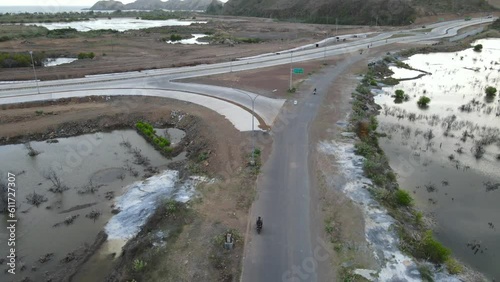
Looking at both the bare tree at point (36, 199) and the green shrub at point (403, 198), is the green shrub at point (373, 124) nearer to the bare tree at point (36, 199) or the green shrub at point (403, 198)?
the green shrub at point (403, 198)

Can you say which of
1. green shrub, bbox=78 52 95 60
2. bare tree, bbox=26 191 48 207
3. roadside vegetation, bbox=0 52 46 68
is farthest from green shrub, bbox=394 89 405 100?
roadside vegetation, bbox=0 52 46 68

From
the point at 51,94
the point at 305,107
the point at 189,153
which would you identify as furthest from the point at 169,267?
the point at 51,94

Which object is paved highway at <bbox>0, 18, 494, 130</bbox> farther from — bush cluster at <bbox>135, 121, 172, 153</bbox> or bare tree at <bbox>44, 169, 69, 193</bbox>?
bare tree at <bbox>44, 169, 69, 193</bbox>

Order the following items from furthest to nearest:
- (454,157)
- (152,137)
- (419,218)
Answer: (152,137), (454,157), (419,218)

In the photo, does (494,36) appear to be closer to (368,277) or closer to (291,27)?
(291,27)

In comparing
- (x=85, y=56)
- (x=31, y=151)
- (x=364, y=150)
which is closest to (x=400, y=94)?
(x=364, y=150)

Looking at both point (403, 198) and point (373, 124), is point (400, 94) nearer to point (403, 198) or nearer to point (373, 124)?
point (373, 124)
